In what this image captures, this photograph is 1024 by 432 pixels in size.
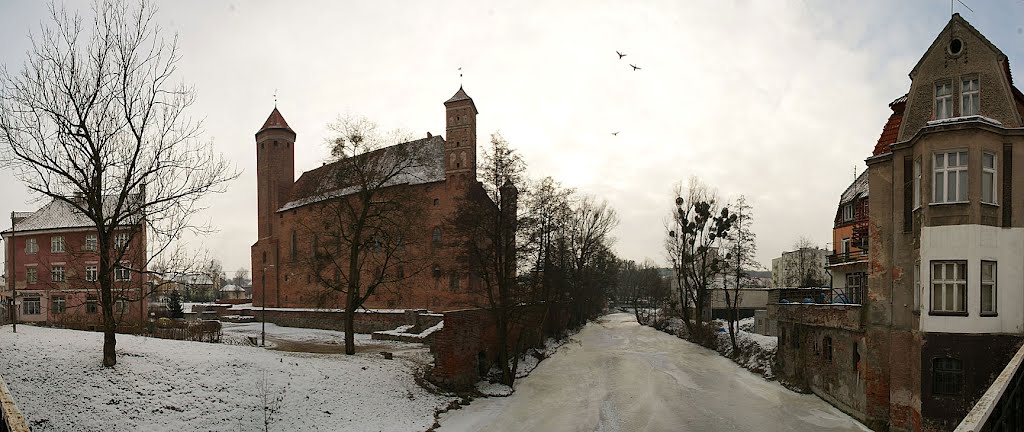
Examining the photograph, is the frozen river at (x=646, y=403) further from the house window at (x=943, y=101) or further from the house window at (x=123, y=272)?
the house window at (x=943, y=101)

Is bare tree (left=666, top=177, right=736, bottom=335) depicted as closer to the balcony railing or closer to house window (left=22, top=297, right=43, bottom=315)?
the balcony railing

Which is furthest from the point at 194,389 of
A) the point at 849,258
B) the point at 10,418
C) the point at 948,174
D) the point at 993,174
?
the point at 849,258

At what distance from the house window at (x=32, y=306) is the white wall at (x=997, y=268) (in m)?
Result: 52.2

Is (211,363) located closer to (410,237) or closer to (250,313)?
(410,237)

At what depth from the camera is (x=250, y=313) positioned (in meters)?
53.1

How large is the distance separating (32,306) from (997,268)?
54.1 m

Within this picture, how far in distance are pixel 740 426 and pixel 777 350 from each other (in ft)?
40.9

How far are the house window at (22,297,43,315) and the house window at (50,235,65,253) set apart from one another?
12.9 feet

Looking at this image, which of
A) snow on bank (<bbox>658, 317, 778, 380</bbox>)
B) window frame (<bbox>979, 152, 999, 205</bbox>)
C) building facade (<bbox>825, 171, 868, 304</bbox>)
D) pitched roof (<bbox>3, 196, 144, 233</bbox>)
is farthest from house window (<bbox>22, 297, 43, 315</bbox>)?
window frame (<bbox>979, 152, 999, 205</bbox>)

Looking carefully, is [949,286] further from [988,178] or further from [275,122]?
[275,122]

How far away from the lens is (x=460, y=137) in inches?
1780

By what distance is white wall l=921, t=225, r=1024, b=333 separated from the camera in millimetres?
15953

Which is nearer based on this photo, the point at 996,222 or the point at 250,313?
the point at 996,222

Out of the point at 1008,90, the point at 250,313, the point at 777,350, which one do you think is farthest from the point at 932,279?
the point at 250,313
